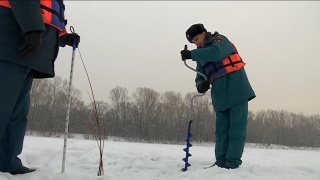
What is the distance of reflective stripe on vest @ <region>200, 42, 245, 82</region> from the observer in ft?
12.8

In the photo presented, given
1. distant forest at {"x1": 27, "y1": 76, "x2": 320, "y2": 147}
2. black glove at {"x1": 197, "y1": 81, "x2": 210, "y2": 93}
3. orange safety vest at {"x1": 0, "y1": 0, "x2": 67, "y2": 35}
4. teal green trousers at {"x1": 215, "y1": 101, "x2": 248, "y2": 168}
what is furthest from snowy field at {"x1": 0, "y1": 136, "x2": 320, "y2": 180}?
distant forest at {"x1": 27, "y1": 76, "x2": 320, "y2": 147}

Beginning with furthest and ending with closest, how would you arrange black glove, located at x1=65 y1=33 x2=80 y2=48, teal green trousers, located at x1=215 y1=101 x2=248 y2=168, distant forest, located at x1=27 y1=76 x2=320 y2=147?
distant forest, located at x1=27 y1=76 x2=320 y2=147 → teal green trousers, located at x1=215 y1=101 x2=248 y2=168 → black glove, located at x1=65 y1=33 x2=80 y2=48

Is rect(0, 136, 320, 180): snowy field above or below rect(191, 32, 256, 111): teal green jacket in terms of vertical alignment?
below

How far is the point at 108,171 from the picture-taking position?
3.48m

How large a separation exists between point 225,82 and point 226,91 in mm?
127

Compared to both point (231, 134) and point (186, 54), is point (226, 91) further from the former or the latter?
point (186, 54)

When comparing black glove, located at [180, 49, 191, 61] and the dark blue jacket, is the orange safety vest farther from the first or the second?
black glove, located at [180, 49, 191, 61]

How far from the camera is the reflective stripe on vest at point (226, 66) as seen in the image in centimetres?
390

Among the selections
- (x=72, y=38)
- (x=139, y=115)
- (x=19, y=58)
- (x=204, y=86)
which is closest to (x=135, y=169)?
(x=204, y=86)

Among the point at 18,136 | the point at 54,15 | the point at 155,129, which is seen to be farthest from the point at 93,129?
the point at 155,129

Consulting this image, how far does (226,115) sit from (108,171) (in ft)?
5.70

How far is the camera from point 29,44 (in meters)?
2.31

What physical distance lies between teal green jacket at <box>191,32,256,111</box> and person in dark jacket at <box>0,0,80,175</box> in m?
1.82

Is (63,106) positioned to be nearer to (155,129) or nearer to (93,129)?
(155,129)
